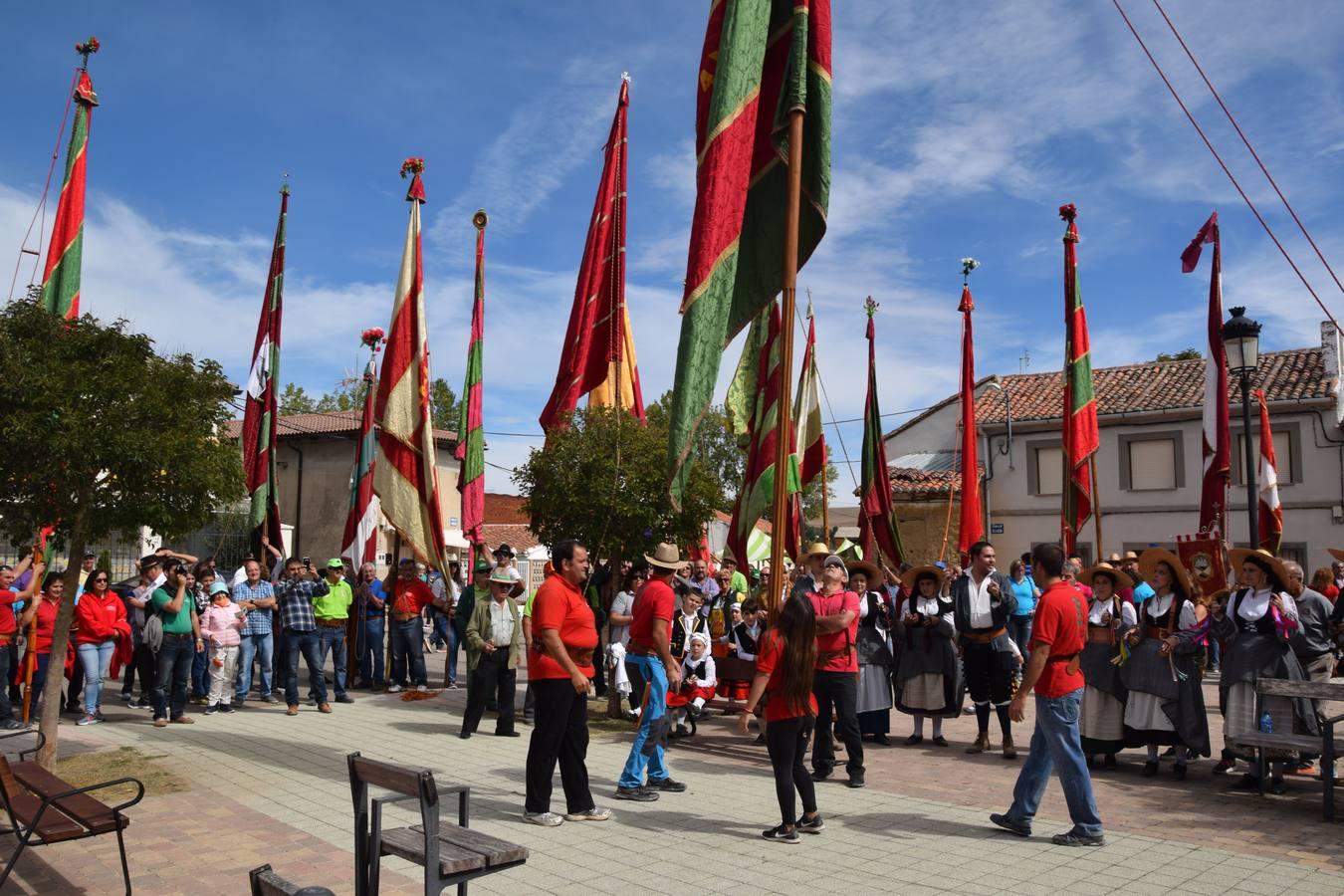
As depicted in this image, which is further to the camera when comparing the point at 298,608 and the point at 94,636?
the point at 298,608

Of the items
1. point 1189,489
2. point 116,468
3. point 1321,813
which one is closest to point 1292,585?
point 1321,813

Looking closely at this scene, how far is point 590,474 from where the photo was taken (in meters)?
11.6

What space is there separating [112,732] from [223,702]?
1.82 m

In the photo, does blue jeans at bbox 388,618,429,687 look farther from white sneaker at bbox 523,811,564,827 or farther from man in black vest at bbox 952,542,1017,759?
white sneaker at bbox 523,811,564,827

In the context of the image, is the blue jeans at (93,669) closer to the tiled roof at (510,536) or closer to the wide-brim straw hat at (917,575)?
the wide-brim straw hat at (917,575)

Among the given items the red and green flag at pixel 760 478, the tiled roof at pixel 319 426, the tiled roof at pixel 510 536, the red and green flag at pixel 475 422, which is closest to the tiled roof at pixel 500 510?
the tiled roof at pixel 510 536

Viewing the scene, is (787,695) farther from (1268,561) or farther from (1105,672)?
(1268,561)

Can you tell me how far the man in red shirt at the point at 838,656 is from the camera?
26.9 ft

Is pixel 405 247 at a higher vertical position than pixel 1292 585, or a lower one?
higher

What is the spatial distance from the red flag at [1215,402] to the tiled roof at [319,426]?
31.3 meters

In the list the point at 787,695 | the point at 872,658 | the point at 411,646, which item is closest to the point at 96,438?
the point at 787,695

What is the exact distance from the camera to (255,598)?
13.3 m

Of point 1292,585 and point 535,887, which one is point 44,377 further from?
point 1292,585

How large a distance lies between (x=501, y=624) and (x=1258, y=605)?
7.40m
